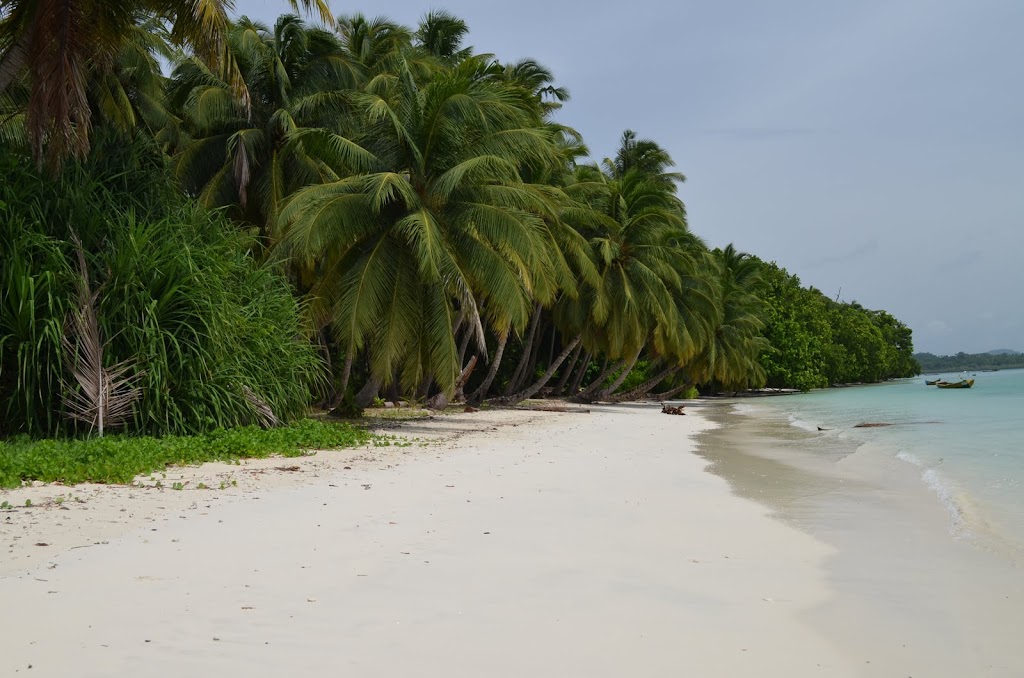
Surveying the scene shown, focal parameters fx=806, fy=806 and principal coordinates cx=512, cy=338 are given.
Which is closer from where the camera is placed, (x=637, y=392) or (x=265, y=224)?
(x=265, y=224)

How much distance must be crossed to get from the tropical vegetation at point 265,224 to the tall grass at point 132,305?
34 mm

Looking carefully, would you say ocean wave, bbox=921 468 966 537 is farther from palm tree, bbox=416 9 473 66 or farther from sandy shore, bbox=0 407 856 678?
palm tree, bbox=416 9 473 66

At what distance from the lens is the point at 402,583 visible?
15.3 ft

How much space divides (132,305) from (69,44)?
3779mm

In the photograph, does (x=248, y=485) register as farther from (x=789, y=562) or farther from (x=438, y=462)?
(x=789, y=562)

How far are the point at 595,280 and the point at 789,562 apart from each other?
1873 centimetres

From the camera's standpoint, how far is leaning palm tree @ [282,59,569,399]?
15328 mm

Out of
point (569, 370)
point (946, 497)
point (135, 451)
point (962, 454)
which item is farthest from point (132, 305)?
point (569, 370)

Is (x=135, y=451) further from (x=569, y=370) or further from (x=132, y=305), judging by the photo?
(x=569, y=370)

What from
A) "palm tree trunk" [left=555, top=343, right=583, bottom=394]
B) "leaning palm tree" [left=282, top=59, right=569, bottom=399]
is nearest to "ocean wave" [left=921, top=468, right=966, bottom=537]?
"leaning palm tree" [left=282, top=59, right=569, bottom=399]

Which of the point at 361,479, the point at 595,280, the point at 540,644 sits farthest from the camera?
the point at 595,280

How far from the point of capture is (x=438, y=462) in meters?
10.2

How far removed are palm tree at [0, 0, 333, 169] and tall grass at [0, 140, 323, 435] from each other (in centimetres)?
69

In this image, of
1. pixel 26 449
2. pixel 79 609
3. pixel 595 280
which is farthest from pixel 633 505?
pixel 595 280
